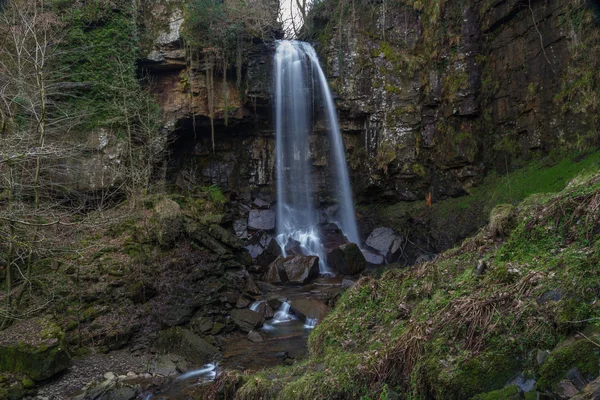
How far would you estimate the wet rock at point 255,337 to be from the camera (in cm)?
964

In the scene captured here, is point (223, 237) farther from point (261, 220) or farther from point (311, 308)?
point (311, 308)

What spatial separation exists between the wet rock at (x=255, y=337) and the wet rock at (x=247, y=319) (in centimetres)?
31

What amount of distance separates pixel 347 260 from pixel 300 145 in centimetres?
682

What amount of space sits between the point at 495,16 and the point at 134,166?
44.6 ft

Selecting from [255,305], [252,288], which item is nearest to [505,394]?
[255,305]

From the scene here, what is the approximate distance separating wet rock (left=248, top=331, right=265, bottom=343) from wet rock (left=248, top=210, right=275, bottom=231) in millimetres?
7776

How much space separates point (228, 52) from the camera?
1759cm

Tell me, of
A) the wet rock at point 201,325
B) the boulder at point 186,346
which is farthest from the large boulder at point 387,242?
the boulder at point 186,346

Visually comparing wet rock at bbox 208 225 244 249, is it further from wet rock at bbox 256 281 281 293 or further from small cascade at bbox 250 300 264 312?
small cascade at bbox 250 300 264 312

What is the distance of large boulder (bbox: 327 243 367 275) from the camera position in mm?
14344

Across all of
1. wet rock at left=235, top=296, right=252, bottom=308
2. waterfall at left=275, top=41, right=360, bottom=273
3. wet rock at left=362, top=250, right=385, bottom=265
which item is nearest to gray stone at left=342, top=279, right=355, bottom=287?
wet rock at left=362, top=250, right=385, bottom=265

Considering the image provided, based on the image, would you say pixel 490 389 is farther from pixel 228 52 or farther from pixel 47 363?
pixel 228 52

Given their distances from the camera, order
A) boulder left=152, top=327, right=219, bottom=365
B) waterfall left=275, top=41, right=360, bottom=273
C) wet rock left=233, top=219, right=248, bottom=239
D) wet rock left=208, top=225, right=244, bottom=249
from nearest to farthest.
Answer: boulder left=152, top=327, right=219, bottom=365
wet rock left=208, top=225, right=244, bottom=249
wet rock left=233, top=219, right=248, bottom=239
waterfall left=275, top=41, right=360, bottom=273

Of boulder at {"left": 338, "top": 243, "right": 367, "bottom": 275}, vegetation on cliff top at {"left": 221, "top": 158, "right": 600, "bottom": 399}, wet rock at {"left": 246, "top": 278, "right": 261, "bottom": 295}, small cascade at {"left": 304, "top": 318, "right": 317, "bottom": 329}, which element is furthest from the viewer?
boulder at {"left": 338, "top": 243, "right": 367, "bottom": 275}
